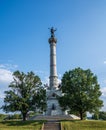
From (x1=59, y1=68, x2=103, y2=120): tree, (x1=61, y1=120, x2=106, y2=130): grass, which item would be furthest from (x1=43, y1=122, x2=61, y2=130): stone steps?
(x1=59, y1=68, x2=103, y2=120): tree

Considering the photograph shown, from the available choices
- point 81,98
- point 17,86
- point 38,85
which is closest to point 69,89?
point 81,98

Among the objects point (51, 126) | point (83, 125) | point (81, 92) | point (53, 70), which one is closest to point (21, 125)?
point (51, 126)

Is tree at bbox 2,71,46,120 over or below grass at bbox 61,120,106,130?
over

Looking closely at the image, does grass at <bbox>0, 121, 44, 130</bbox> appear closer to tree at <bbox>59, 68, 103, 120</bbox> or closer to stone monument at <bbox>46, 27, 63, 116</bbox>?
tree at <bbox>59, 68, 103, 120</bbox>

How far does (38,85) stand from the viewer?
61.8m

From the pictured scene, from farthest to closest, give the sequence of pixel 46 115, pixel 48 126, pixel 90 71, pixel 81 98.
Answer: pixel 46 115
pixel 90 71
pixel 81 98
pixel 48 126

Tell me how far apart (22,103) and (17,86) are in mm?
5142

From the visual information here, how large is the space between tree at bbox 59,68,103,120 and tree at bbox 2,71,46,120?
5651 mm

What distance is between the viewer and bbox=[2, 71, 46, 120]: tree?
2281 inches

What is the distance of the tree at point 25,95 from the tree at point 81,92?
5.65 meters

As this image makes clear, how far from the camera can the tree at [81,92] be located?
2185 inches

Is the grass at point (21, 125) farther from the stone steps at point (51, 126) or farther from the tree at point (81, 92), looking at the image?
the tree at point (81, 92)

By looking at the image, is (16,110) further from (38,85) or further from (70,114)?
(70,114)

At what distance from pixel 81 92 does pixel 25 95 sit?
13.7 m
